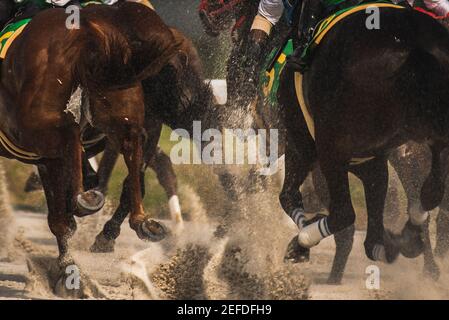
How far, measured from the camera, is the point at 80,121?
8.22 metres

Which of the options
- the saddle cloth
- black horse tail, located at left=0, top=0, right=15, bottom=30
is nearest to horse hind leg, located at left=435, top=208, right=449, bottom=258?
the saddle cloth

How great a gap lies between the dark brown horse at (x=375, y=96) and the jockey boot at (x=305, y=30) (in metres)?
0.07

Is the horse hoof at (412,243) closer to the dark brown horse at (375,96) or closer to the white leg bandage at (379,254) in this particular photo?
the white leg bandage at (379,254)

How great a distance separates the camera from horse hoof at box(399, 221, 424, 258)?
870 cm

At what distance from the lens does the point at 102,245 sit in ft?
31.0

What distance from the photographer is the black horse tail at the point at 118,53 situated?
8.11 metres

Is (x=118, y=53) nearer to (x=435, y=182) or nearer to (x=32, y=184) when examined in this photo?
(x=435, y=182)

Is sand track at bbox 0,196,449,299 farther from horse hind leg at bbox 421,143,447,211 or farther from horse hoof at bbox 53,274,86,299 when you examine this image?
horse hind leg at bbox 421,143,447,211

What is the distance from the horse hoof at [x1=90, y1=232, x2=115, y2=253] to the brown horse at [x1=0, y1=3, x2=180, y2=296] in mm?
896

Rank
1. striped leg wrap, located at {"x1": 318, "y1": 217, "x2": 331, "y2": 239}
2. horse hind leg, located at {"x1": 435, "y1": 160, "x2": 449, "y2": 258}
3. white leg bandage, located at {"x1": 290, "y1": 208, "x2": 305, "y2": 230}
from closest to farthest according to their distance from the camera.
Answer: striped leg wrap, located at {"x1": 318, "y1": 217, "x2": 331, "y2": 239} < white leg bandage, located at {"x1": 290, "y1": 208, "x2": 305, "y2": 230} < horse hind leg, located at {"x1": 435, "y1": 160, "x2": 449, "y2": 258}

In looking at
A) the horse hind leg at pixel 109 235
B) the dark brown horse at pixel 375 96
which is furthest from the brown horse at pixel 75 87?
the dark brown horse at pixel 375 96
